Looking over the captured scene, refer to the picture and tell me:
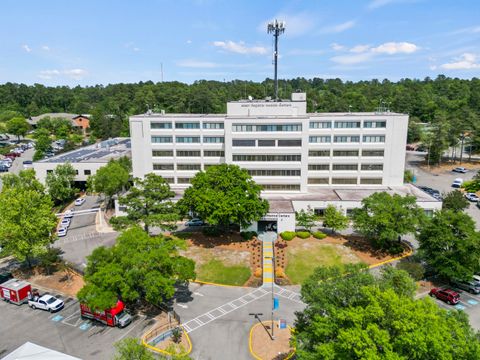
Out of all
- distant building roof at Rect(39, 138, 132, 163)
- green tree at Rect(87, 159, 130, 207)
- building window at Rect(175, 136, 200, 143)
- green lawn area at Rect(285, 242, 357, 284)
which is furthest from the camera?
distant building roof at Rect(39, 138, 132, 163)

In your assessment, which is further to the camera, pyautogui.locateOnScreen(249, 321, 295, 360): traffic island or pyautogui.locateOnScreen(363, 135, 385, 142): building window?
pyautogui.locateOnScreen(363, 135, 385, 142): building window

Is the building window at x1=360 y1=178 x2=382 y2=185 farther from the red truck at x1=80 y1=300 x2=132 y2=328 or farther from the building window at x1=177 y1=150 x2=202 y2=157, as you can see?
the red truck at x1=80 y1=300 x2=132 y2=328

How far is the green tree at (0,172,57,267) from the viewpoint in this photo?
44.4 meters

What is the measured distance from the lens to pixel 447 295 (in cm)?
4053

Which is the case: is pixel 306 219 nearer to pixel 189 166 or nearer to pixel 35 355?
pixel 189 166

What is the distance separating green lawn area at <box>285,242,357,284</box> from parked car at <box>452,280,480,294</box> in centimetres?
1261

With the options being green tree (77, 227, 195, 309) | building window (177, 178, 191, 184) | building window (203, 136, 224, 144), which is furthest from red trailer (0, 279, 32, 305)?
building window (203, 136, 224, 144)

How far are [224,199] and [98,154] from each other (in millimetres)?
54470

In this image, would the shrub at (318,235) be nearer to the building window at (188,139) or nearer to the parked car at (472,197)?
the building window at (188,139)

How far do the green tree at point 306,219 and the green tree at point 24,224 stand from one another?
36.4m

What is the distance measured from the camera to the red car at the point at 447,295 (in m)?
40.2

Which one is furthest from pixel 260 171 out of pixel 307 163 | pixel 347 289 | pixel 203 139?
A: pixel 347 289

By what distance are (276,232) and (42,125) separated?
437 feet

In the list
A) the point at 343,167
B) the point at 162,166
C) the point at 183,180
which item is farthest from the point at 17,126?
the point at 343,167
